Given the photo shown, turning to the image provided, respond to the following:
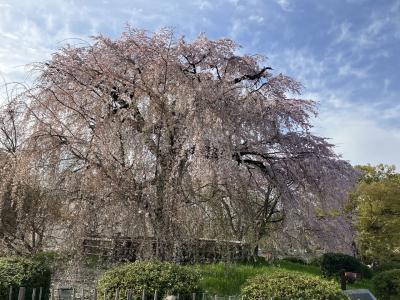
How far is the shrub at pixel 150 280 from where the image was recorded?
5480mm

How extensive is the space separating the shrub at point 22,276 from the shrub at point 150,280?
3.69 feet

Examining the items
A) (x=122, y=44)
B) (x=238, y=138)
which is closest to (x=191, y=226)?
(x=238, y=138)

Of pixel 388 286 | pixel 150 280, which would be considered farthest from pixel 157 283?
pixel 388 286

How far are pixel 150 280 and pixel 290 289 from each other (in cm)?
175

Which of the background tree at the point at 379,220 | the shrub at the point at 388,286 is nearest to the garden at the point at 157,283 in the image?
the shrub at the point at 388,286

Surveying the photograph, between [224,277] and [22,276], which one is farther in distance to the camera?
[224,277]

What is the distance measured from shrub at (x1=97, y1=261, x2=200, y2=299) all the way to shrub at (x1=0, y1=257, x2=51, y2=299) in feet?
3.69

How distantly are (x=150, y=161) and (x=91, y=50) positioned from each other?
10.0 feet

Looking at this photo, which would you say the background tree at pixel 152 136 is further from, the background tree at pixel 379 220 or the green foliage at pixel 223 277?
the background tree at pixel 379 220

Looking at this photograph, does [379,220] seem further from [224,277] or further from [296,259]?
[224,277]

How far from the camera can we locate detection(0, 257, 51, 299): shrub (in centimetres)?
595

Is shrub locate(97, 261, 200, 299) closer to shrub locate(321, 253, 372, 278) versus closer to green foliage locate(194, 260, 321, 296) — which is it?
green foliage locate(194, 260, 321, 296)

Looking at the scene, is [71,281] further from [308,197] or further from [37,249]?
[308,197]

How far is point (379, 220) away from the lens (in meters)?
20.4
